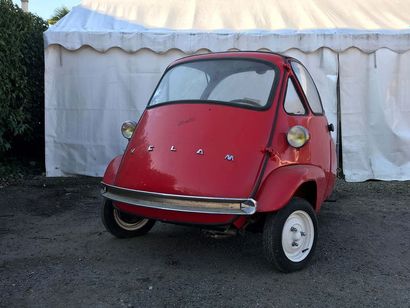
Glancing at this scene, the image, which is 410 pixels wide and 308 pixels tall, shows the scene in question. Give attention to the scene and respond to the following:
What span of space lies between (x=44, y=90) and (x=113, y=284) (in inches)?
218

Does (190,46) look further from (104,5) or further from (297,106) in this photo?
(297,106)

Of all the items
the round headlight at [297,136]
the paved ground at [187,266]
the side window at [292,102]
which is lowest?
the paved ground at [187,266]

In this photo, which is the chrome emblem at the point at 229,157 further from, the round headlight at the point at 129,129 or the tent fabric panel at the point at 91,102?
the tent fabric panel at the point at 91,102

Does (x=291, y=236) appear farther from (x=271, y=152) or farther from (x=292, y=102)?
(x=292, y=102)

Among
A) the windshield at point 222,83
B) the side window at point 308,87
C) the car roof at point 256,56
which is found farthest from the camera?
the side window at point 308,87

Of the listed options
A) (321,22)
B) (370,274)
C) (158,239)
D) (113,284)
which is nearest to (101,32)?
(321,22)

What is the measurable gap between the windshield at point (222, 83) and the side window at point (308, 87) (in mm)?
445

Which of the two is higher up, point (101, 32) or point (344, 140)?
point (101, 32)

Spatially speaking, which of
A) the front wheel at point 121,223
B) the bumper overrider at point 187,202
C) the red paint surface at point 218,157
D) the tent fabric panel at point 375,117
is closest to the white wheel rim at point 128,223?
the front wheel at point 121,223

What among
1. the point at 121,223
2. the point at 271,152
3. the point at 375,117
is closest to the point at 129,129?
the point at 121,223

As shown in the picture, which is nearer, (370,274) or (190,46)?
(370,274)

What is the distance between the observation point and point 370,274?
410 cm

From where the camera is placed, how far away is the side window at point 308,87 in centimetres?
483

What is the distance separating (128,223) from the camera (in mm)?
4945
